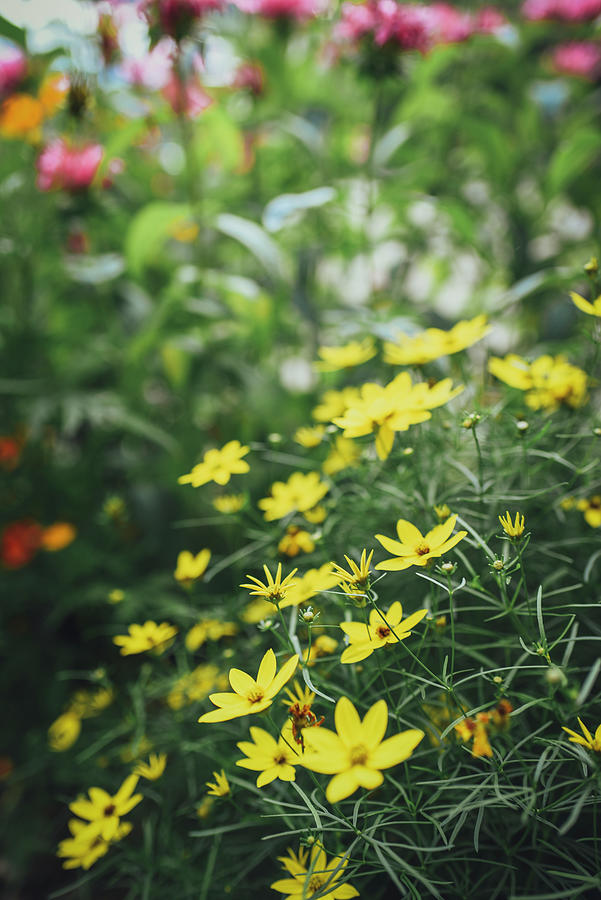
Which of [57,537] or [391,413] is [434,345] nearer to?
[391,413]

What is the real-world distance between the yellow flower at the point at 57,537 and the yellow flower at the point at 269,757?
1.88 feet

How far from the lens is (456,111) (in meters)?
1.04

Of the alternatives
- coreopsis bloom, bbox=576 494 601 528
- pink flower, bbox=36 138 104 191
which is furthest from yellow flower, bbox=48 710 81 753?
pink flower, bbox=36 138 104 191

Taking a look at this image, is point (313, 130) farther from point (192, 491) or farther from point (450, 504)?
point (450, 504)

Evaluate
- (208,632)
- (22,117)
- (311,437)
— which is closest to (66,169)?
(22,117)

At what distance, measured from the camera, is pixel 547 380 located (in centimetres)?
52

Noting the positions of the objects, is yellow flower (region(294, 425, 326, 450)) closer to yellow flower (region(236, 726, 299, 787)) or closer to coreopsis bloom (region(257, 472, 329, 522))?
coreopsis bloom (region(257, 472, 329, 522))

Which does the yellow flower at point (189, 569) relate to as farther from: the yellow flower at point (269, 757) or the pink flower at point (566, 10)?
the pink flower at point (566, 10)

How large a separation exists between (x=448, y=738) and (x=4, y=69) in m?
1.32

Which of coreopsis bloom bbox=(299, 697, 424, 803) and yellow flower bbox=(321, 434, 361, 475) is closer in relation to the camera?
coreopsis bloom bbox=(299, 697, 424, 803)

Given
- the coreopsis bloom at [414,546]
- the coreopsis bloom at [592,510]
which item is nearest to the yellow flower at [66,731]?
the coreopsis bloom at [414,546]

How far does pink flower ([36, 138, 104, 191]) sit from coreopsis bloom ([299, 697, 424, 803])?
94cm

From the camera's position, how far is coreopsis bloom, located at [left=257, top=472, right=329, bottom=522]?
47 centimetres

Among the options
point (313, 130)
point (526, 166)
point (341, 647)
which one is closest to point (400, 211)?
point (313, 130)
